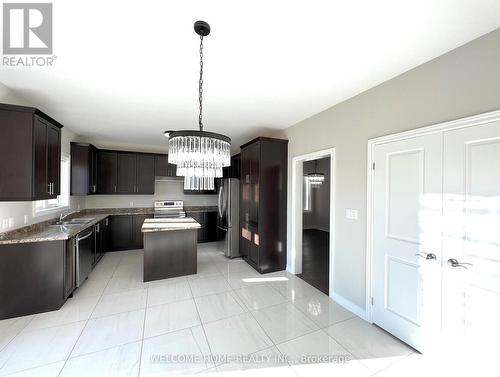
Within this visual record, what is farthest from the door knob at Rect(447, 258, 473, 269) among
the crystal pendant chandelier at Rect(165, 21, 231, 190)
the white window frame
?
the white window frame

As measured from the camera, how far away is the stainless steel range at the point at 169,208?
555 centimetres

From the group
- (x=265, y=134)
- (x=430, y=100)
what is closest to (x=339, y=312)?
(x=430, y=100)

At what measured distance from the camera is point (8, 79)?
7.49ft

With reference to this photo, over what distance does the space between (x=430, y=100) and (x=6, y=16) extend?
3.37 metres

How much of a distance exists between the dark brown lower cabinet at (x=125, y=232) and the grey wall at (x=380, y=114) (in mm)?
4288

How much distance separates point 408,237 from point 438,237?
25cm

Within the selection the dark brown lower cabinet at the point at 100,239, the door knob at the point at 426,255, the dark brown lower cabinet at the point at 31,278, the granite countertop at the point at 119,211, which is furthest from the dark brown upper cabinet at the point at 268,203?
the granite countertop at the point at 119,211

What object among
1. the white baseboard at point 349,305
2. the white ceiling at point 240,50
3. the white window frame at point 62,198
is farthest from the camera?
the white window frame at point 62,198

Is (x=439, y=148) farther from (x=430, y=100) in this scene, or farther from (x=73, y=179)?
(x=73, y=179)

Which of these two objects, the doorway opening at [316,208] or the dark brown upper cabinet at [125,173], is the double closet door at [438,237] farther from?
the dark brown upper cabinet at [125,173]

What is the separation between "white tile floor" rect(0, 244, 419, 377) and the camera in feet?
5.78

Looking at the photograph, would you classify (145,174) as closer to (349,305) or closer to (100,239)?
(100,239)

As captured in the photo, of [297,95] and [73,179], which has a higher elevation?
[297,95]

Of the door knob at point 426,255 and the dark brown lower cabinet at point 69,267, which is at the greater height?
the door knob at point 426,255
